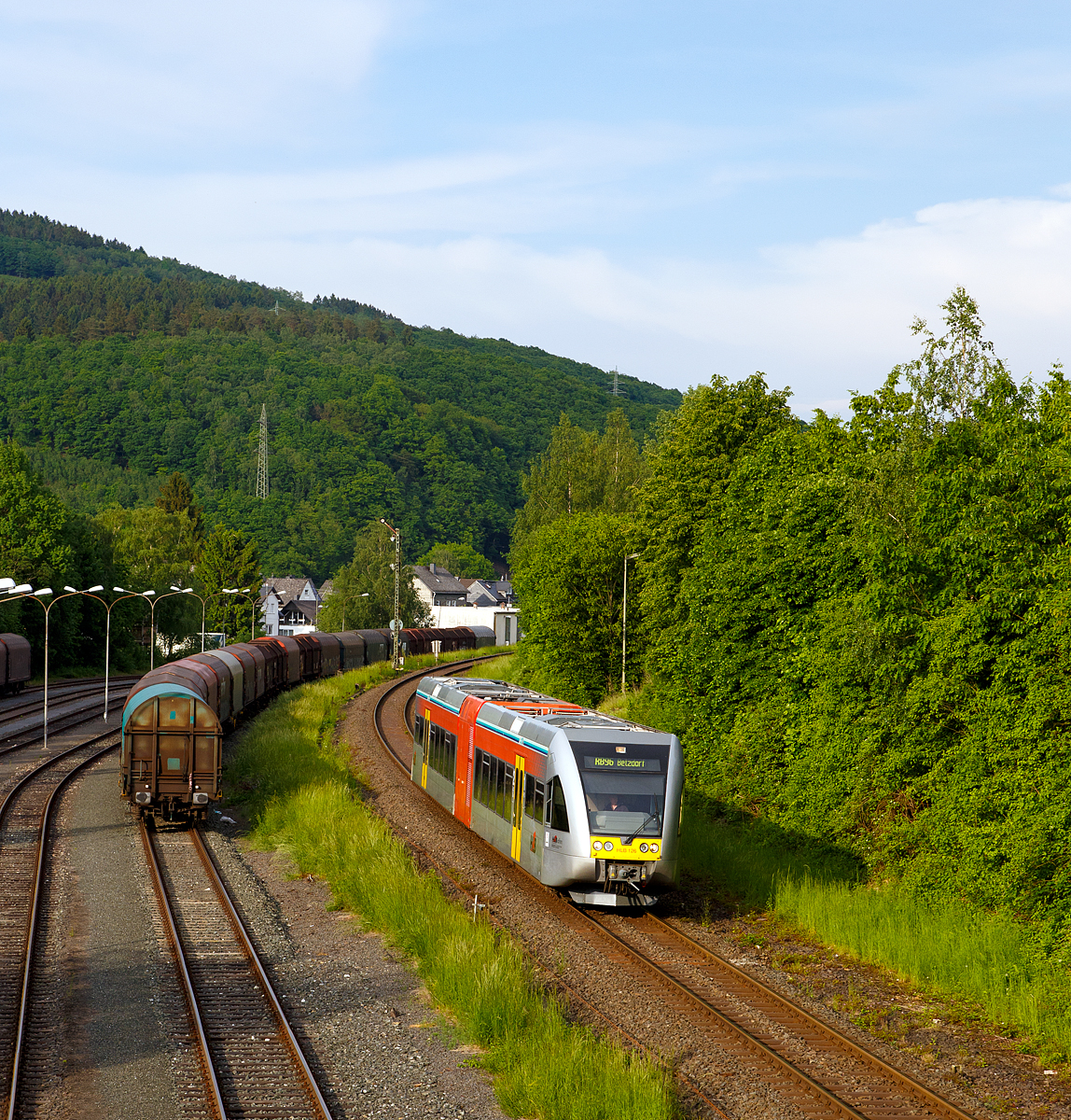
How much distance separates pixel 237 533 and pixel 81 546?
152ft

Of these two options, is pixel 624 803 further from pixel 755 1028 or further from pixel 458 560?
pixel 458 560

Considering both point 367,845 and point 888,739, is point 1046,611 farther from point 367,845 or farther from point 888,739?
point 367,845

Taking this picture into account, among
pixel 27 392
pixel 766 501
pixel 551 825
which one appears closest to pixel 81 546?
pixel 766 501

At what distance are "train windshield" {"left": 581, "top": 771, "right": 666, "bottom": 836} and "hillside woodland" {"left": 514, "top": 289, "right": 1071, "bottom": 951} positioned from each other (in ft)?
15.7

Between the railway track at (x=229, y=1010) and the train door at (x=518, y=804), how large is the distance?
4831 millimetres

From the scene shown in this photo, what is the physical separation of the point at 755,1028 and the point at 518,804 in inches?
286

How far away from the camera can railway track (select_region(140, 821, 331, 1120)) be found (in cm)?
1159

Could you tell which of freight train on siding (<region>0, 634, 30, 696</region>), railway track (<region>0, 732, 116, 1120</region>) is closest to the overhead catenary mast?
freight train on siding (<region>0, 634, 30, 696</region>)

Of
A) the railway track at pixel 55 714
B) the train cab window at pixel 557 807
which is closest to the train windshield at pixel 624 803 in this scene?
the train cab window at pixel 557 807

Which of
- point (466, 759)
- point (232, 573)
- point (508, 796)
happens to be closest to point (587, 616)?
point (466, 759)

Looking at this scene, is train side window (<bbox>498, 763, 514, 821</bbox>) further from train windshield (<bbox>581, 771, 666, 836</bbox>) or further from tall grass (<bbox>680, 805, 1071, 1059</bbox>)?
tall grass (<bbox>680, 805, 1071, 1059</bbox>)

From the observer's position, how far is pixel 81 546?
80.8m

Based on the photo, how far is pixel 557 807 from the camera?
18.4 meters

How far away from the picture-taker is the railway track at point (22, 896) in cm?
1229
